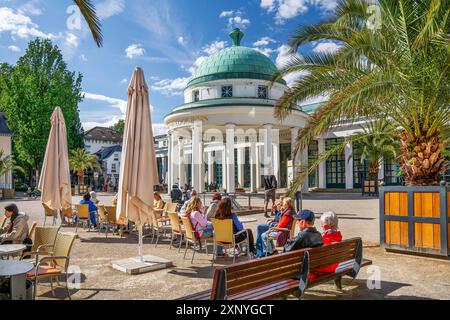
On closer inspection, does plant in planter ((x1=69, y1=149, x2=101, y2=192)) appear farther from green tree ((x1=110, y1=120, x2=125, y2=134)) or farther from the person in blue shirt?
green tree ((x1=110, y1=120, x2=125, y2=134))

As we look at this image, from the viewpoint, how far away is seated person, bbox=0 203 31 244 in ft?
22.4

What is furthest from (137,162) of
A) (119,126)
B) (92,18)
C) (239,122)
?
(119,126)

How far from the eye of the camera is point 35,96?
37125 millimetres

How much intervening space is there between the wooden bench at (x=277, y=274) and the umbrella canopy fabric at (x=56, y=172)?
807cm

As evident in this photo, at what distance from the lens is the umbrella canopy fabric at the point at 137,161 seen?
7.03 metres

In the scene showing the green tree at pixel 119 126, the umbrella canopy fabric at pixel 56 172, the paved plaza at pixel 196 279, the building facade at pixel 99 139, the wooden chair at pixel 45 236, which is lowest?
the paved plaza at pixel 196 279

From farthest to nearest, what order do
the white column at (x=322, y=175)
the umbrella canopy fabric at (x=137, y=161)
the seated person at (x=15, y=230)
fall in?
the white column at (x=322, y=175), the umbrella canopy fabric at (x=137, y=161), the seated person at (x=15, y=230)

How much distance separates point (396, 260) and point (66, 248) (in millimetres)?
6092

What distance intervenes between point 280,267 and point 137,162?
3.81 meters

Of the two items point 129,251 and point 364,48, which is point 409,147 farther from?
point 129,251

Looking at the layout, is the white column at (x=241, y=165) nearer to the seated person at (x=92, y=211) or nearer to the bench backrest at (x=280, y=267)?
the seated person at (x=92, y=211)

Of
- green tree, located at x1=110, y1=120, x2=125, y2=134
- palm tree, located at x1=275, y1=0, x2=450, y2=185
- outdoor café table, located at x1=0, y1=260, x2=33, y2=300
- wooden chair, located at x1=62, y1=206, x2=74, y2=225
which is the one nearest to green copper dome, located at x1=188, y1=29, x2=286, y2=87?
wooden chair, located at x1=62, y1=206, x2=74, y2=225

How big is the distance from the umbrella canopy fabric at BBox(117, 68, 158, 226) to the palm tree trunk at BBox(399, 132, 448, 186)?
561 centimetres

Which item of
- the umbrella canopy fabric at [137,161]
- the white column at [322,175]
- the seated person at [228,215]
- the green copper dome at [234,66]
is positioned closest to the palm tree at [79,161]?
the green copper dome at [234,66]
